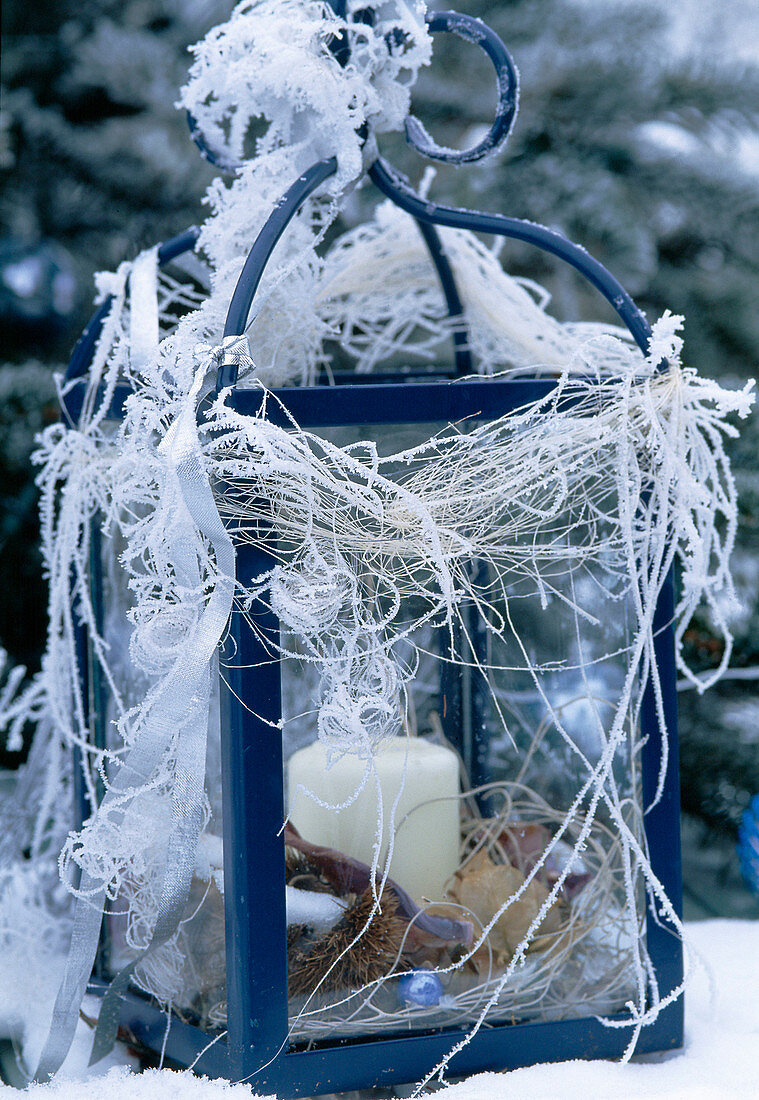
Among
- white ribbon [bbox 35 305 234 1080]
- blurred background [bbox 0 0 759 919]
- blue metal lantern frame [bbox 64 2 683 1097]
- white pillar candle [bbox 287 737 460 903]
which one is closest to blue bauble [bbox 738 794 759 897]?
blurred background [bbox 0 0 759 919]

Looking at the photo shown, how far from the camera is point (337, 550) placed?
0.54m

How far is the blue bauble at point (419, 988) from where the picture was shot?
58 centimetres

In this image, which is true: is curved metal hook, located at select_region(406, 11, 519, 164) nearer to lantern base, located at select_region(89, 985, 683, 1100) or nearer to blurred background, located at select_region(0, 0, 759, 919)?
blurred background, located at select_region(0, 0, 759, 919)

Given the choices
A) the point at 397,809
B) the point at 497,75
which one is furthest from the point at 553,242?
the point at 397,809

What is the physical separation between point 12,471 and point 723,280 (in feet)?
2.61

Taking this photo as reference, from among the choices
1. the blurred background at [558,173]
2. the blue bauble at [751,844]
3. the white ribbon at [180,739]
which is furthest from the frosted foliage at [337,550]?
the blurred background at [558,173]

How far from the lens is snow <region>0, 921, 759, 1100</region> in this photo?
56 centimetres

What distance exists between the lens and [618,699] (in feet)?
2.10

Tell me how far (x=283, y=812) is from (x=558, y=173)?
2.55ft

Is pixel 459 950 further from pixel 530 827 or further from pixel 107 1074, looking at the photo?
pixel 107 1074

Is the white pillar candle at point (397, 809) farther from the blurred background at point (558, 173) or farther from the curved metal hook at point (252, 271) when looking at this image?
the blurred background at point (558, 173)

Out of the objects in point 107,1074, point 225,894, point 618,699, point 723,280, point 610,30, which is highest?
point 610,30

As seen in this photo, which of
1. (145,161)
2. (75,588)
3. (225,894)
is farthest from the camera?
(145,161)

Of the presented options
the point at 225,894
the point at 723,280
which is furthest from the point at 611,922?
the point at 723,280
